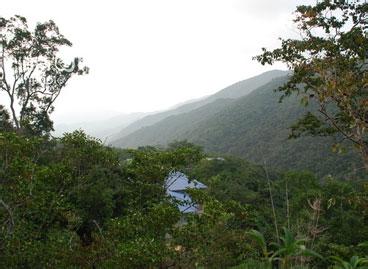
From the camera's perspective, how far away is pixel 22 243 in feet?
22.0

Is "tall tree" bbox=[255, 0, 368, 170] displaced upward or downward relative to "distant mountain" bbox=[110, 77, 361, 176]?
upward

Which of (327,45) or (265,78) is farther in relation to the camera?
(265,78)

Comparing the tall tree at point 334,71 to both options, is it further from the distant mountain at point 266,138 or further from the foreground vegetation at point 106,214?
the distant mountain at point 266,138

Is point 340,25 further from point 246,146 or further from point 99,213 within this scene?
point 246,146

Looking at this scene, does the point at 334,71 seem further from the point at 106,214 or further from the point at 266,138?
the point at 266,138

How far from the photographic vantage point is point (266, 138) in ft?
239

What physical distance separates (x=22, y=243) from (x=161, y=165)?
9.79 feet

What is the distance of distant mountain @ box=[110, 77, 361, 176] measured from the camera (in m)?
55.5

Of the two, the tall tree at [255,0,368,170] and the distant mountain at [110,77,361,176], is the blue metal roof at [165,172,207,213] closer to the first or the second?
the tall tree at [255,0,368,170]

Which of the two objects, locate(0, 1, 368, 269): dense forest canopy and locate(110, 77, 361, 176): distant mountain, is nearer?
locate(0, 1, 368, 269): dense forest canopy

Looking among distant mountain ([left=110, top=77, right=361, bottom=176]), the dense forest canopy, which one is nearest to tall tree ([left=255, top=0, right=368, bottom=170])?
the dense forest canopy

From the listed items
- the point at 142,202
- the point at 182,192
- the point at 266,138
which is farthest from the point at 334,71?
the point at 266,138

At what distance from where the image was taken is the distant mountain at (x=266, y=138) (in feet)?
182

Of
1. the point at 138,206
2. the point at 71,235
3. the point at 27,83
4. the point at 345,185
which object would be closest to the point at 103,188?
the point at 138,206
